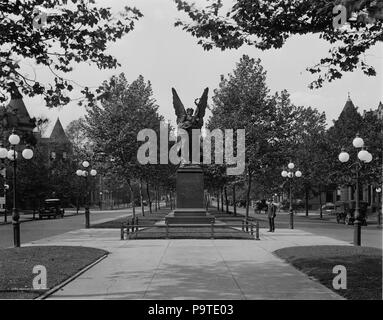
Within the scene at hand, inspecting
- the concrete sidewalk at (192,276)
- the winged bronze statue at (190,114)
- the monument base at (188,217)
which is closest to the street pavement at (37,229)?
the monument base at (188,217)

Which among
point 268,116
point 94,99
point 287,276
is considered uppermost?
point 268,116

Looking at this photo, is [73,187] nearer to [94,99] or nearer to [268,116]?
[268,116]

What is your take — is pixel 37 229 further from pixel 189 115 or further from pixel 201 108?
pixel 201 108

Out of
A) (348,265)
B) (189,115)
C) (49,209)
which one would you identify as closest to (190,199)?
(189,115)

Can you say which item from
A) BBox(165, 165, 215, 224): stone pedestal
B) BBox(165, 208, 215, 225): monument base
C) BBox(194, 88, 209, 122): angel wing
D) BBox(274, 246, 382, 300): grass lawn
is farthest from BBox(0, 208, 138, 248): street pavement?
BBox(274, 246, 382, 300): grass lawn

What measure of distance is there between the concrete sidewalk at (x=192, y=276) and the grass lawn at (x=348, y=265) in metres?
0.32

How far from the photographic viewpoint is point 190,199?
26688mm

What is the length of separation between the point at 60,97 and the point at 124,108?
88.2ft

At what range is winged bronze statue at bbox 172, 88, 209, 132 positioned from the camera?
94.2 feet

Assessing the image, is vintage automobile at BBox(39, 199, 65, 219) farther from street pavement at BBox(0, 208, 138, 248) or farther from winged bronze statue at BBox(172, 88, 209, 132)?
winged bronze statue at BBox(172, 88, 209, 132)

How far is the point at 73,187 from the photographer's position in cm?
6062

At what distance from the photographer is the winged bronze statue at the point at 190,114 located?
2872 centimetres

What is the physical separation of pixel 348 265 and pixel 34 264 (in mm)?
7818
